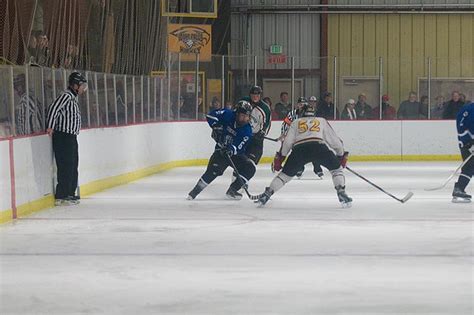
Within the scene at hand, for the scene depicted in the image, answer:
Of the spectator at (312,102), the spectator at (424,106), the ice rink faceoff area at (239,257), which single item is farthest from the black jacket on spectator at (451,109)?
the ice rink faceoff area at (239,257)

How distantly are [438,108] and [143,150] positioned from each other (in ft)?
29.0

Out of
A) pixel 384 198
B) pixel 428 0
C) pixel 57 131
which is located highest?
pixel 428 0

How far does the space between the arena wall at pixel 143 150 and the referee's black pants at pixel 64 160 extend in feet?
0.35

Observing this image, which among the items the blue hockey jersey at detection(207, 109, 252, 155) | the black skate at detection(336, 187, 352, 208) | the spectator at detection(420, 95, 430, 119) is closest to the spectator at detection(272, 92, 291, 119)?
the spectator at detection(420, 95, 430, 119)

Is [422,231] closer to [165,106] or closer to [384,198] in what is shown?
[384,198]

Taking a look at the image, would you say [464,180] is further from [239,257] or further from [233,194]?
[239,257]

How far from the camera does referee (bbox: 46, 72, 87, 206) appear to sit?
15.1 meters

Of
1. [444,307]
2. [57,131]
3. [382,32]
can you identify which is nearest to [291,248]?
[444,307]

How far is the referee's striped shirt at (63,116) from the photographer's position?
15072 mm

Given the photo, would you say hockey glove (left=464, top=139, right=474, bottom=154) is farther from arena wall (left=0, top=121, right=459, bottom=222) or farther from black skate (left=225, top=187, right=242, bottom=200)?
arena wall (left=0, top=121, right=459, bottom=222)

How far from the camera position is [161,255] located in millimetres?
10281

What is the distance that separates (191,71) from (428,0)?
11.0 metres

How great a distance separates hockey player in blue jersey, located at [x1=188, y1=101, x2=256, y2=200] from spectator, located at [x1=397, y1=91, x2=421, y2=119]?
1199cm

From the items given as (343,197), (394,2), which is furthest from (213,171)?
(394,2)
